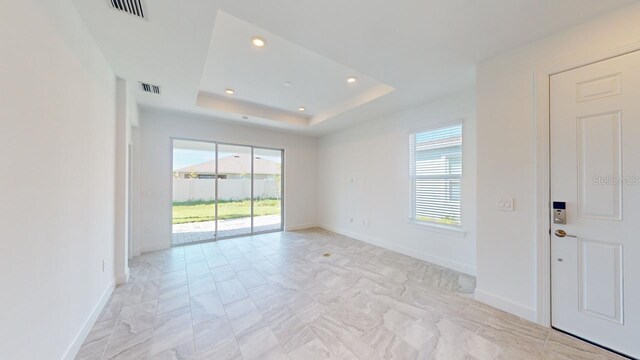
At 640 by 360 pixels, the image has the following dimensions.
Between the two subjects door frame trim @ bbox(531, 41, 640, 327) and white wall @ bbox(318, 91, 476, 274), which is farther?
white wall @ bbox(318, 91, 476, 274)

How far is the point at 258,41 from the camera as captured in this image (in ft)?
7.98

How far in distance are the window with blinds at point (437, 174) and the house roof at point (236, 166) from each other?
3.67 meters

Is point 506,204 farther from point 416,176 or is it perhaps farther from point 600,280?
point 416,176

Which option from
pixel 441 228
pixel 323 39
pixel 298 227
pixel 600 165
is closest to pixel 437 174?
pixel 441 228

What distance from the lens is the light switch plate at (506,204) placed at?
233cm

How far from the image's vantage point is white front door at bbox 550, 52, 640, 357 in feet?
5.75

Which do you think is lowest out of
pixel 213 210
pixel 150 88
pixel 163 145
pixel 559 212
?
pixel 213 210

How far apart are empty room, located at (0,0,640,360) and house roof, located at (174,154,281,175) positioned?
5.51 feet

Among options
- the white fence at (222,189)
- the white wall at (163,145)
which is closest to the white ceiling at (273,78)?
the white wall at (163,145)

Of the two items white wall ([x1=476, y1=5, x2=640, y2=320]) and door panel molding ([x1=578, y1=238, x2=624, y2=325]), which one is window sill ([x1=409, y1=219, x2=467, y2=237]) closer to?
white wall ([x1=476, y1=5, x2=640, y2=320])

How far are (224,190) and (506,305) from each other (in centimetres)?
529

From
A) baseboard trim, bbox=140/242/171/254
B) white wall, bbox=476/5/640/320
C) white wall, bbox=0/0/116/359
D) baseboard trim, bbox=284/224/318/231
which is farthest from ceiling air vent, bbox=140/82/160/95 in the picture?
white wall, bbox=476/5/640/320

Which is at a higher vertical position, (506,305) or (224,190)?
(224,190)

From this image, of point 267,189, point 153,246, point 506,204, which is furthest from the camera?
point 267,189
